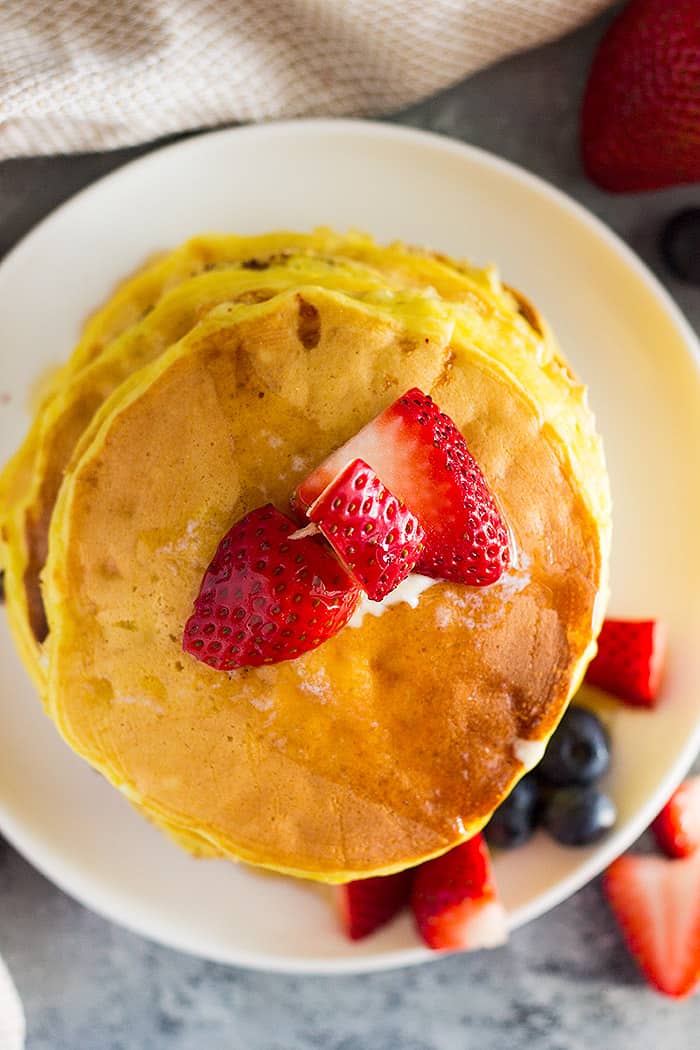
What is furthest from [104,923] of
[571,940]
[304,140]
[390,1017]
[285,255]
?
[304,140]

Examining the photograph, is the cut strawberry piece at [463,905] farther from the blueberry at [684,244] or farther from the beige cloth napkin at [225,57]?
the beige cloth napkin at [225,57]

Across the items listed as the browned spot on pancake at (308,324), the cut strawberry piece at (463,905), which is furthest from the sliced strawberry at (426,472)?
the cut strawberry piece at (463,905)

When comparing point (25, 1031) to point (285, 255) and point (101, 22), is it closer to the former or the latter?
point (285, 255)

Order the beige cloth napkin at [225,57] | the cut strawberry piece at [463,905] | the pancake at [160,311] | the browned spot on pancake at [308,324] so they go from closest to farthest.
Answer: the browned spot on pancake at [308,324] < the pancake at [160,311] < the beige cloth napkin at [225,57] < the cut strawberry piece at [463,905]

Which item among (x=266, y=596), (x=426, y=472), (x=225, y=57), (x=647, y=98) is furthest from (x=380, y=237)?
(x=266, y=596)

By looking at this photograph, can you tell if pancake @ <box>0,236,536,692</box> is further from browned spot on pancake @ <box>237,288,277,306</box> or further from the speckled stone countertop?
the speckled stone countertop

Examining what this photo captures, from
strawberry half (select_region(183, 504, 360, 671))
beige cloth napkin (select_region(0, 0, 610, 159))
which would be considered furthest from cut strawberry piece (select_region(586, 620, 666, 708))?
beige cloth napkin (select_region(0, 0, 610, 159))

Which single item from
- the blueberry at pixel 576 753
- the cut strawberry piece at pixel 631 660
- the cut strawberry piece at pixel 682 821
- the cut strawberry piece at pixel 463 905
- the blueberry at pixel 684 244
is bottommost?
the cut strawberry piece at pixel 682 821
